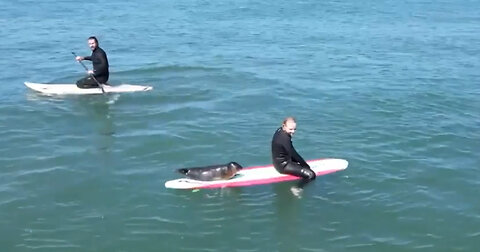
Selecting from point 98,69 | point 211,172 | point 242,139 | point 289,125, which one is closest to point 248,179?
point 211,172

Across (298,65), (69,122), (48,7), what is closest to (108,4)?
(48,7)

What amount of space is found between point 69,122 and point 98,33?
20376 mm

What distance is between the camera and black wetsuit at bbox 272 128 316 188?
16297 mm

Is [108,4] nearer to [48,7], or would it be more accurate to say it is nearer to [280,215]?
[48,7]

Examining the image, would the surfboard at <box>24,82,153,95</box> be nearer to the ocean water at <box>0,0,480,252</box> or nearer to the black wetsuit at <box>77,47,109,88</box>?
the black wetsuit at <box>77,47,109,88</box>

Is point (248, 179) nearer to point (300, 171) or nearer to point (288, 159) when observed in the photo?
point (288, 159)

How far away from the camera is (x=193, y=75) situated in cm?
2941

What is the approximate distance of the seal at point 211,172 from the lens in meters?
16.5

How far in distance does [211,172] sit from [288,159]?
2016 mm

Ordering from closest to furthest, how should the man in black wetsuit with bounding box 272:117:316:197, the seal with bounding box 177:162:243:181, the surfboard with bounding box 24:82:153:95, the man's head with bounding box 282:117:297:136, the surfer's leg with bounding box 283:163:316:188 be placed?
the man's head with bounding box 282:117:297:136
the man in black wetsuit with bounding box 272:117:316:197
the seal with bounding box 177:162:243:181
the surfer's leg with bounding box 283:163:316:188
the surfboard with bounding box 24:82:153:95

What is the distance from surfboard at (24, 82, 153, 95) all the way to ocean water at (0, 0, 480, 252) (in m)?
0.34

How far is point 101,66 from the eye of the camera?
2472 centimetres

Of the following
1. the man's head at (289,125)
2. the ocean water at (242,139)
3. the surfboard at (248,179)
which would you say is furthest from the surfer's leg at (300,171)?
the man's head at (289,125)

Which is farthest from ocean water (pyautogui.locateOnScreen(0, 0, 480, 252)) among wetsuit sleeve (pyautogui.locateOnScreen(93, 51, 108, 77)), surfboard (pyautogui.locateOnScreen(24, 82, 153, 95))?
wetsuit sleeve (pyautogui.locateOnScreen(93, 51, 108, 77))
